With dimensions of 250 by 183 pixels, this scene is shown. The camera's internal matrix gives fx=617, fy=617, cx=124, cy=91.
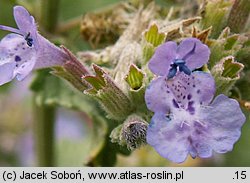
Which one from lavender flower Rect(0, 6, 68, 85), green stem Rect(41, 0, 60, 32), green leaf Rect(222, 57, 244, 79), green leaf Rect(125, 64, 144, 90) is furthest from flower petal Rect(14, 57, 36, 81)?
green stem Rect(41, 0, 60, 32)

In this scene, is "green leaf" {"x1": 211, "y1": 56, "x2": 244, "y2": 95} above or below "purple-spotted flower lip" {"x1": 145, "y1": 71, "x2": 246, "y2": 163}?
above

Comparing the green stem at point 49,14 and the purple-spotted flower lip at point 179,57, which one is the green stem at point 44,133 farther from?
the purple-spotted flower lip at point 179,57

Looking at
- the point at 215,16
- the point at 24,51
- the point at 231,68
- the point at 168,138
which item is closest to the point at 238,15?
the point at 215,16

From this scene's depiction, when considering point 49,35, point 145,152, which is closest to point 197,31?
point 49,35

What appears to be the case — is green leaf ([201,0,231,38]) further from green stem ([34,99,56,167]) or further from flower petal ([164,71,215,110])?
green stem ([34,99,56,167])

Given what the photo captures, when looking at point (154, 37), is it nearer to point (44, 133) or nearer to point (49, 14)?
point (49, 14)

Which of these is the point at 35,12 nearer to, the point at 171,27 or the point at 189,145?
the point at 171,27
